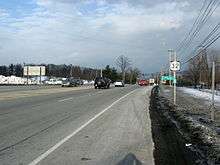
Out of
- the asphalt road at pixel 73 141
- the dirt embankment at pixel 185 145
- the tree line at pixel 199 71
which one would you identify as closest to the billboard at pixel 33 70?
the tree line at pixel 199 71

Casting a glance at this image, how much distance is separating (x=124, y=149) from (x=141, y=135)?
3019 mm

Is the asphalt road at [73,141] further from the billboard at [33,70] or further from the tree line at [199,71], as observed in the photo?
the billboard at [33,70]

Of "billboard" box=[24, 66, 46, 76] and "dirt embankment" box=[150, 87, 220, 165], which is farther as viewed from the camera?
"billboard" box=[24, 66, 46, 76]

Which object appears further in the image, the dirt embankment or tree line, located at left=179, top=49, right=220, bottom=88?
tree line, located at left=179, top=49, right=220, bottom=88

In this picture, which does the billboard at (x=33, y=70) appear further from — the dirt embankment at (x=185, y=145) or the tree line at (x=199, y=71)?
the dirt embankment at (x=185, y=145)

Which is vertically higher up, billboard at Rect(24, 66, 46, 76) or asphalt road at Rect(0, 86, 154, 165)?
billboard at Rect(24, 66, 46, 76)

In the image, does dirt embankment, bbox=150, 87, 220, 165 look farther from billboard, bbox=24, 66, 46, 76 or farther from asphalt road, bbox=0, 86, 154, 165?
billboard, bbox=24, 66, 46, 76

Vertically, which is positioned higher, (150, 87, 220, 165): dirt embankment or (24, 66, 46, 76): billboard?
(24, 66, 46, 76): billboard

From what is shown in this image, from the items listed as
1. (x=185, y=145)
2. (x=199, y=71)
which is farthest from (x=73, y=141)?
(x=199, y=71)

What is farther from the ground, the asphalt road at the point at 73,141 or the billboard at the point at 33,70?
the billboard at the point at 33,70

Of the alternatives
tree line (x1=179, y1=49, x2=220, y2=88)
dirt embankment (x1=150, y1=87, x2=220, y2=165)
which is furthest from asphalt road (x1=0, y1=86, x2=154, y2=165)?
tree line (x1=179, y1=49, x2=220, y2=88)

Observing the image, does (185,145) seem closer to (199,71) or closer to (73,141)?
(73,141)

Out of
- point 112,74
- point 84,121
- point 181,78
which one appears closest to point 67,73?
point 112,74

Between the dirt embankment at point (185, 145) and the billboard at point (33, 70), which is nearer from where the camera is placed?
the dirt embankment at point (185, 145)
